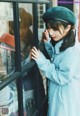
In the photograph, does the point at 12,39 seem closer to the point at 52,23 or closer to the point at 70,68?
the point at 52,23

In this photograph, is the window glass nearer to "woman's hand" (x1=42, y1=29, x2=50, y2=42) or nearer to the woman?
the woman

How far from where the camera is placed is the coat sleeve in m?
2.07

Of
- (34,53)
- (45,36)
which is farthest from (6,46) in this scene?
(45,36)

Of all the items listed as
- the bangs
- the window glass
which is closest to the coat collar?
the bangs

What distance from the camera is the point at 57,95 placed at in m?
2.21

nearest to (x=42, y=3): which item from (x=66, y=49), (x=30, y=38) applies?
(x=30, y=38)

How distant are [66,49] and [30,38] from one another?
0.32 metres

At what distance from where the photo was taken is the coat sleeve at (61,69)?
6.79ft

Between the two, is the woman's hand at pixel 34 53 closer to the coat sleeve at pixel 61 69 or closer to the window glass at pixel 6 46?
the coat sleeve at pixel 61 69

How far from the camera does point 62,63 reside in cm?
210

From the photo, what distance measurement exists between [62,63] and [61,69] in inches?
1.7

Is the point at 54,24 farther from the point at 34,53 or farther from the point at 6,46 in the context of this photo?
the point at 6,46

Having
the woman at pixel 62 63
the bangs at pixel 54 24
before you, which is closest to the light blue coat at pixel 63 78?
the woman at pixel 62 63

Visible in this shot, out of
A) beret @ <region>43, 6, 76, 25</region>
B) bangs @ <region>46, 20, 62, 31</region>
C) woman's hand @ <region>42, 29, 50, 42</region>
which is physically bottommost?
woman's hand @ <region>42, 29, 50, 42</region>
